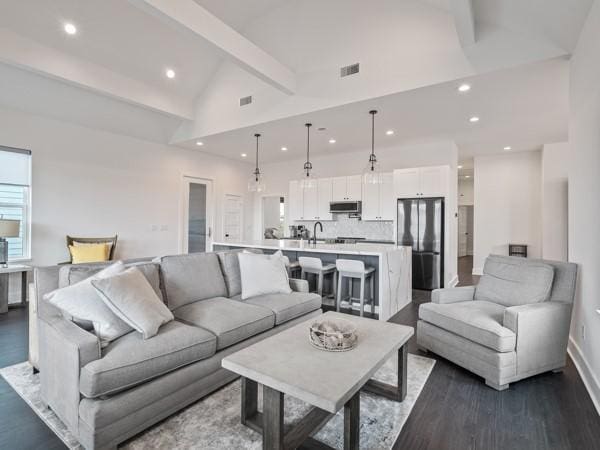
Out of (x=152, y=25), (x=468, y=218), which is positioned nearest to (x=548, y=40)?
(x=152, y=25)

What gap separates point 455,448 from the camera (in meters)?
1.74

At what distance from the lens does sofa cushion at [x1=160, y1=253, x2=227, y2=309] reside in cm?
271

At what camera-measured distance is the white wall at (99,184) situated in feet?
15.6

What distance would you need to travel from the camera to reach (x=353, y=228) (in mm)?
7223

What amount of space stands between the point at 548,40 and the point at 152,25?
4.78 meters

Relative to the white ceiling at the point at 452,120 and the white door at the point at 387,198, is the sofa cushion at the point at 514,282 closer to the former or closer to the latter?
the white ceiling at the point at 452,120

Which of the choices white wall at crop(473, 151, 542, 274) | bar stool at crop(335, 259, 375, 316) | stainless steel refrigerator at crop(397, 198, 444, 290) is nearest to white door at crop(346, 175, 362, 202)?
stainless steel refrigerator at crop(397, 198, 444, 290)

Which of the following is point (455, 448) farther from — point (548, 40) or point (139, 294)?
point (548, 40)

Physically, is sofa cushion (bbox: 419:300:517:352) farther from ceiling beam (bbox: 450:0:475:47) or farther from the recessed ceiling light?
the recessed ceiling light

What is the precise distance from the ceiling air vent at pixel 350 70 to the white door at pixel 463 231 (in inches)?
357

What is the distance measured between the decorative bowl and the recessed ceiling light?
478 cm

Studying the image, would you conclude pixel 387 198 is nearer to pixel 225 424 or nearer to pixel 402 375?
pixel 402 375

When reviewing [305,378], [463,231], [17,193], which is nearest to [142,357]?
[305,378]

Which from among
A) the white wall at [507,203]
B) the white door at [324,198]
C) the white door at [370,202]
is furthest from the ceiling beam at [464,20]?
A: the white wall at [507,203]
